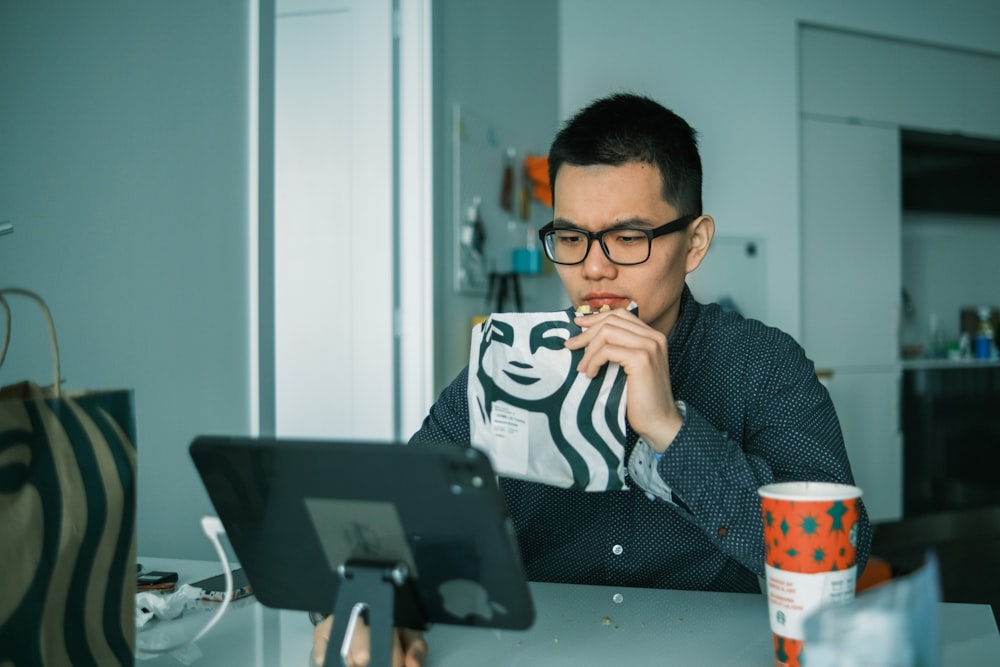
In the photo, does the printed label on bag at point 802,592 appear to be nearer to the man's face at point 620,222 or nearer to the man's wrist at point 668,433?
the man's wrist at point 668,433

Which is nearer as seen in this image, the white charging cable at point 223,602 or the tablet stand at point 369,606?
the tablet stand at point 369,606

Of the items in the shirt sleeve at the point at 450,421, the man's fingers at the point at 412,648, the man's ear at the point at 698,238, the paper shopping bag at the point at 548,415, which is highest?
the man's ear at the point at 698,238

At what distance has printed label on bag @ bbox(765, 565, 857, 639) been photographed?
0.71 meters

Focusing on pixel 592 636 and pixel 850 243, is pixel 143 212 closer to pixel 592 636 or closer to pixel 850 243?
pixel 592 636

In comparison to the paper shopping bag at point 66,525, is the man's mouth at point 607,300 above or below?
above

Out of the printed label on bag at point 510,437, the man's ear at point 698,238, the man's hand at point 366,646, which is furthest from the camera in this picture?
the man's ear at point 698,238

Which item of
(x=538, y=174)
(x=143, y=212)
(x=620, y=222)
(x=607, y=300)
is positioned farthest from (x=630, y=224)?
(x=538, y=174)

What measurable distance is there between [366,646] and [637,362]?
417 mm

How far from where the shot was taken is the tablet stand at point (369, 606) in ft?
2.28

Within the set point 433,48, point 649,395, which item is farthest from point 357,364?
point 649,395

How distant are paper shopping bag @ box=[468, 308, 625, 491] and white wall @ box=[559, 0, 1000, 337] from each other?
9.93ft

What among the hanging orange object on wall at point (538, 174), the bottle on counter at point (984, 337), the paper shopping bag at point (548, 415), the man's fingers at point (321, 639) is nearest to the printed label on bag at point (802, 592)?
the paper shopping bag at point (548, 415)

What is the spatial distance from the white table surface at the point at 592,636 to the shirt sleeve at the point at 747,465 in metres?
0.09

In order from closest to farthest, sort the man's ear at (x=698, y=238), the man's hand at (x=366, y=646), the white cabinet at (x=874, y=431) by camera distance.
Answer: the man's hand at (x=366, y=646) → the man's ear at (x=698, y=238) → the white cabinet at (x=874, y=431)
